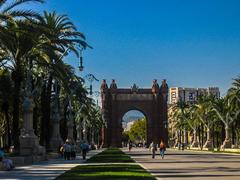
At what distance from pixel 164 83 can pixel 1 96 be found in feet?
301

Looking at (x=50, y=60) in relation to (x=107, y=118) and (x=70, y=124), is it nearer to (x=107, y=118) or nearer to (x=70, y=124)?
(x=70, y=124)

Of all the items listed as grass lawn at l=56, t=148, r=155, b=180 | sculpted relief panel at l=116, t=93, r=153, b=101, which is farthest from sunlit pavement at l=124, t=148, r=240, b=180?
sculpted relief panel at l=116, t=93, r=153, b=101

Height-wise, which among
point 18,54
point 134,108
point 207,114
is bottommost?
point 207,114

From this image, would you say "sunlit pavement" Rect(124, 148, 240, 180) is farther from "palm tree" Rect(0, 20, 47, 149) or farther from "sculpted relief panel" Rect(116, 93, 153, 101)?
"sculpted relief panel" Rect(116, 93, 153, 101)

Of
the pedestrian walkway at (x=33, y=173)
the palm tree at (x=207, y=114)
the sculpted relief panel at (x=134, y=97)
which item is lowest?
the pedestrian walkway at (x=33, y=173)

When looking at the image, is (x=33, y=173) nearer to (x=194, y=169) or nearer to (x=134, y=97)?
(x=194, y=169)

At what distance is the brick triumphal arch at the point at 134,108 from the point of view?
138m

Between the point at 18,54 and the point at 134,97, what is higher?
the point at 134,97

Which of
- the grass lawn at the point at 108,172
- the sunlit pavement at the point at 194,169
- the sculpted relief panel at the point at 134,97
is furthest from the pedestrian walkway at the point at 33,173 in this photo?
the sculpted relief panel at the point at 134,97

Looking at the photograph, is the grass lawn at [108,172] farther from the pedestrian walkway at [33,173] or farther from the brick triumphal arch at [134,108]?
the brick triumphal arch at [134,108]

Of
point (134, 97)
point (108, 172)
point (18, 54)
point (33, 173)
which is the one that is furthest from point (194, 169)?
point (134, 97)

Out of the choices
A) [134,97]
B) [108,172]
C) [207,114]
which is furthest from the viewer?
[134,97]

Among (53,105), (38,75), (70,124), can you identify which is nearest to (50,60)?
(38,75)

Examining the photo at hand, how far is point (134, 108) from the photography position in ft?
452
